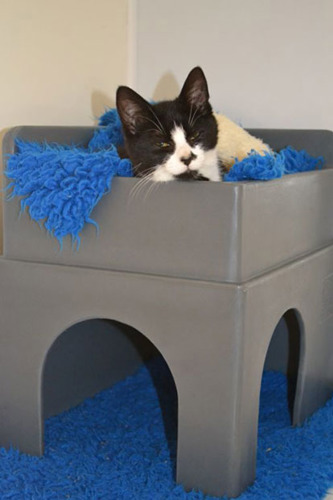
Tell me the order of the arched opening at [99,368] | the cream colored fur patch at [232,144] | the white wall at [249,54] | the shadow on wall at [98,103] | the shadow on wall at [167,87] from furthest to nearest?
the shadow on wall at [167,87], the shadow on wall at [98,103], the white wall at [249,54], the arched opening at [99,368], the cream colored fur patch at [232,144]

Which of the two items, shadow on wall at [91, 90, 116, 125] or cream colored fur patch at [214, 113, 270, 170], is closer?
cream colored fur patch at [214, 113, 270, 170]

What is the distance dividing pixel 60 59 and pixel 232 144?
619mm

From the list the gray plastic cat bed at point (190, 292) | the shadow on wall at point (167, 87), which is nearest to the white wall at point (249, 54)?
the shadow on wall at point (167, 87)

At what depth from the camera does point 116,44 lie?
86.7 inches

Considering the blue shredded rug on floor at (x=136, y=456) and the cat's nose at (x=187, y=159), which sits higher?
the cat's nose at (x=187, y=159)

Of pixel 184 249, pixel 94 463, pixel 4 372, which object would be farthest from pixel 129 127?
pixel 94 463

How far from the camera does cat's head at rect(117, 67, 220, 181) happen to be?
54.8 inches

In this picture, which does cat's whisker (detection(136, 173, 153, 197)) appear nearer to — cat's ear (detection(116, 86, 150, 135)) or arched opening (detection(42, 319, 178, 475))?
cat's ear (detection(116, 86, 150, 135))

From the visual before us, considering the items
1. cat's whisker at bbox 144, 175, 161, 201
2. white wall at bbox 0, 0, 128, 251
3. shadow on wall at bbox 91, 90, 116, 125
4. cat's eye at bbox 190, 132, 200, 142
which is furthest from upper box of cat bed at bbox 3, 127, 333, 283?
shadow on wall at bbox 91, 90, 116, 125

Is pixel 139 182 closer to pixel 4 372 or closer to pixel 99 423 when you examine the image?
pixel 4 372

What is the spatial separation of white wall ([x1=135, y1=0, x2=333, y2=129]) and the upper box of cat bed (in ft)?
1.65

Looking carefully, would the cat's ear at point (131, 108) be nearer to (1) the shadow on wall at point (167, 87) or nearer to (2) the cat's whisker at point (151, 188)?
(2) the cat's whisker at point (151, 188)

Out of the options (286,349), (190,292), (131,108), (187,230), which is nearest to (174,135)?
(131,108)

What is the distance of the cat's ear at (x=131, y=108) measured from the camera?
4.62 ft
